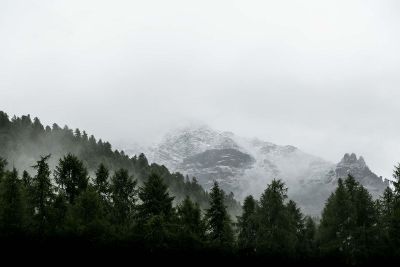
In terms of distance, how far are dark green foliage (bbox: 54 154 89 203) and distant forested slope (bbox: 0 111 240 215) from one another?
93.7 metres

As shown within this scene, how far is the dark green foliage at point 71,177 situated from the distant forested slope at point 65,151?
93.7 meters

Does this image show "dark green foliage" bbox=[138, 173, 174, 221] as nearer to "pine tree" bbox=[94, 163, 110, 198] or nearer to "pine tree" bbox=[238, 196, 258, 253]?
"pine tree" bbox=[94, 163, 110, 198]

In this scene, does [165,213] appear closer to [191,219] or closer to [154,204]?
[154,204]

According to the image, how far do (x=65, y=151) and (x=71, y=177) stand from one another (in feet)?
372

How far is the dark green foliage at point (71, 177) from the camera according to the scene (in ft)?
184

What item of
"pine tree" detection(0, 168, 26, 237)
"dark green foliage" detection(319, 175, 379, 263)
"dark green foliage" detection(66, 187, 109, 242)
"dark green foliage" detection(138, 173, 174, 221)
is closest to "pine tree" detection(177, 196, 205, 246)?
"dark green foliage" detection(138, 173, 174, 221)

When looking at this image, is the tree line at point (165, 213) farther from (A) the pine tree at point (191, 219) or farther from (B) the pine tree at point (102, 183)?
(A) the pine tree at point (191, 219)

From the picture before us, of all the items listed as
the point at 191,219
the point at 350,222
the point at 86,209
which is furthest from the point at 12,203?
the point at 350,222

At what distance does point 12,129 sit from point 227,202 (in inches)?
2779

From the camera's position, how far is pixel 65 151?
167 meters

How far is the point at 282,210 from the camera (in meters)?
59.5

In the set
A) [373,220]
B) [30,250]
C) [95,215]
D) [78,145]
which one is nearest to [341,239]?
[373,220]

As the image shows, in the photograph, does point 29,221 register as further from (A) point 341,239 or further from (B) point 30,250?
(A) point 341,239

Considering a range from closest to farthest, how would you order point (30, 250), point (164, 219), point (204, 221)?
point (30, 250), point (164, 219), point (204, 221)
